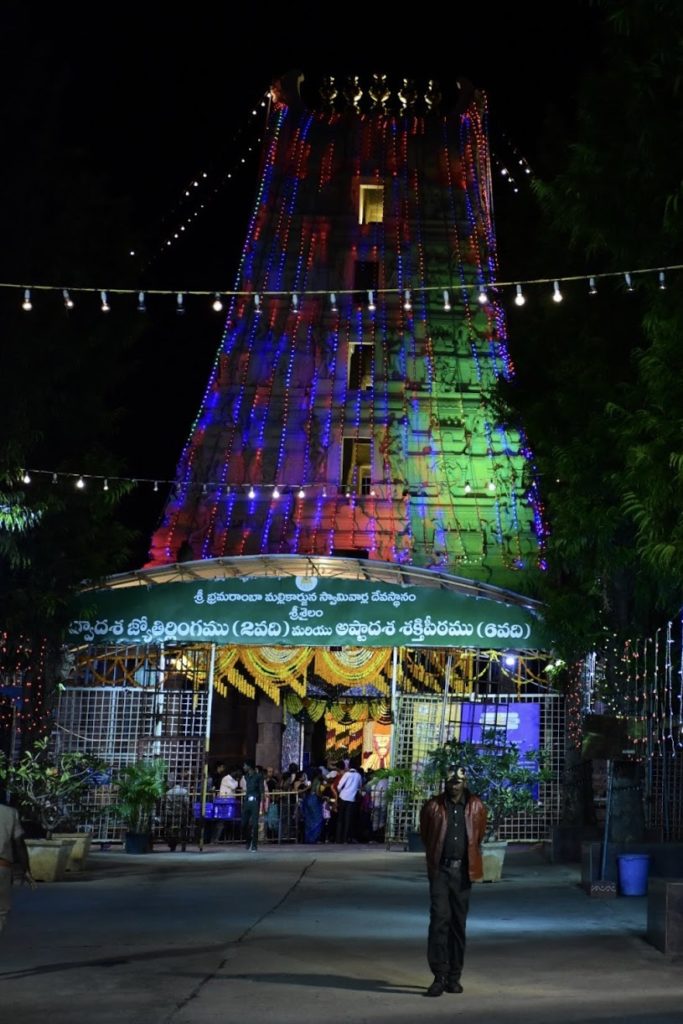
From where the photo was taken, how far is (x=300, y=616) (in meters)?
22.7

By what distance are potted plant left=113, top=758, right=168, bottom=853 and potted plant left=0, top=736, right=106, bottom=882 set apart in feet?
7.24

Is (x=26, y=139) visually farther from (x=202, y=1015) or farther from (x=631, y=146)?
(x=202, y=1015)

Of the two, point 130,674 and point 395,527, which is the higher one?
point 395,527

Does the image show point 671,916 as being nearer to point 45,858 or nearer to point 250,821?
point 45,858

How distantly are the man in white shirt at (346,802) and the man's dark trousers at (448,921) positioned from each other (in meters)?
15.5

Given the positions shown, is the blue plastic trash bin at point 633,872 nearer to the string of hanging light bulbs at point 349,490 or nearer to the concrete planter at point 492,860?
the concrete planter at point 492,860

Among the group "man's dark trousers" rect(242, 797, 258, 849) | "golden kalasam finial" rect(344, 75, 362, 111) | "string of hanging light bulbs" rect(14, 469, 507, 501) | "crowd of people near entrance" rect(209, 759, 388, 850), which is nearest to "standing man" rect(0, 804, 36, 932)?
"man's dark trousers" rect(242, 797, 258, 849)

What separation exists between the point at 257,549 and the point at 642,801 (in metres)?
14.3

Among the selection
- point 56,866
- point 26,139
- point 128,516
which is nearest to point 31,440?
point 26,139

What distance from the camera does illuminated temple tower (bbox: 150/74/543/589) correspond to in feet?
102

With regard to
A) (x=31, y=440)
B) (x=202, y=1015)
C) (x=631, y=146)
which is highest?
(x=631, y=146)

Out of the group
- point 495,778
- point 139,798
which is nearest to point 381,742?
point 139,798

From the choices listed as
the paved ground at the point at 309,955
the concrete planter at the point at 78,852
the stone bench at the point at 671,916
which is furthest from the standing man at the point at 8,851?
the concrete planter at the point at 78,852

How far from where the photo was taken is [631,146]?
43.9ft
